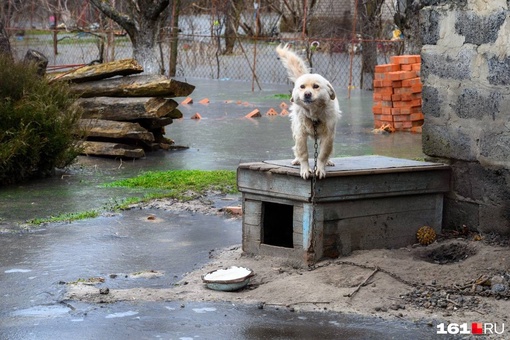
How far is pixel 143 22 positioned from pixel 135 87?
161 inches

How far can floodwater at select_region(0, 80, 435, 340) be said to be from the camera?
5684mm

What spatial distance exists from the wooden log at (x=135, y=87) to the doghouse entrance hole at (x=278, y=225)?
5374 millimetres

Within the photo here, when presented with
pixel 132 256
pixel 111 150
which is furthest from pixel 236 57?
pixel 132 256

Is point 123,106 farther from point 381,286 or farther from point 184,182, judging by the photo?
point 381,286

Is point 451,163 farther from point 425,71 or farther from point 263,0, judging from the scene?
point 263,0

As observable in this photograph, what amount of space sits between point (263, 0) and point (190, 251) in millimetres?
25678

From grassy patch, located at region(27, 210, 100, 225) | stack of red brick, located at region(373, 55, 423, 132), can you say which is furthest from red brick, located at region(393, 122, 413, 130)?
grassy patch, located at region(27, 210, 100, 225)

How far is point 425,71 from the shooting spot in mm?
7969

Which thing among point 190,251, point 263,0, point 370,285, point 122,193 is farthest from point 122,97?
point 263,0

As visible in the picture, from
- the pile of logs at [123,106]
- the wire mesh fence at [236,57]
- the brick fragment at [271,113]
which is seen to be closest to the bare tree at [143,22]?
the brick fragment at [271,113]

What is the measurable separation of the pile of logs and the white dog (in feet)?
18.1

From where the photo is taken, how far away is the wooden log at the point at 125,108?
12609 mm

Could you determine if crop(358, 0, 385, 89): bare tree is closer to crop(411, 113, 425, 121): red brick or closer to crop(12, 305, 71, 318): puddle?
crop(411, 113, 425, 121): red brick

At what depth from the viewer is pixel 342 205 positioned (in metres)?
7.07
